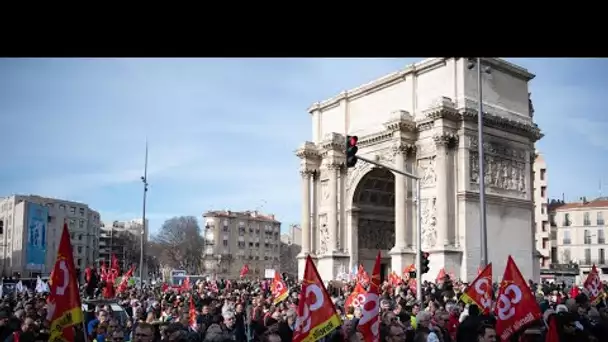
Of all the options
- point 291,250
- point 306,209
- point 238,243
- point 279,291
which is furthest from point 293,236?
point 279,291

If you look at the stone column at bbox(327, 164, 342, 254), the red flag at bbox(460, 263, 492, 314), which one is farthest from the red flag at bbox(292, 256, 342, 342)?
the stone column at bbox(327, 164, 342, 254)

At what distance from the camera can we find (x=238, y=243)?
125 metres

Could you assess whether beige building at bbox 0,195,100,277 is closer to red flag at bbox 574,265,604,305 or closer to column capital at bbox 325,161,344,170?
column capital at bbox 325,161,344,170

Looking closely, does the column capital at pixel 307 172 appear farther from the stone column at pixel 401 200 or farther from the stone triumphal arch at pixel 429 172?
the stone column at pixel 401 200

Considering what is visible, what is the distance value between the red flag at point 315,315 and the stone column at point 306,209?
38.2m

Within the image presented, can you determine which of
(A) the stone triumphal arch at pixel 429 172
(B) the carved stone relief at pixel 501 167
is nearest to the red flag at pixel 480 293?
(A) the stone triumphal arch at pixel 429 172

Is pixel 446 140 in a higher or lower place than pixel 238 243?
higher

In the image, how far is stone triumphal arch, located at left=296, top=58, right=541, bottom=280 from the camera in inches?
1439

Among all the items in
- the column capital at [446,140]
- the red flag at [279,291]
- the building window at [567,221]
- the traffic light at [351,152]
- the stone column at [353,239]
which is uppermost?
the column capital at [446,140]

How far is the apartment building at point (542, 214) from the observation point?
265 ft

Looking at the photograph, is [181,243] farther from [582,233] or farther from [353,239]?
[353,239]

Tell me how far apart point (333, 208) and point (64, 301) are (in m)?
37.1
